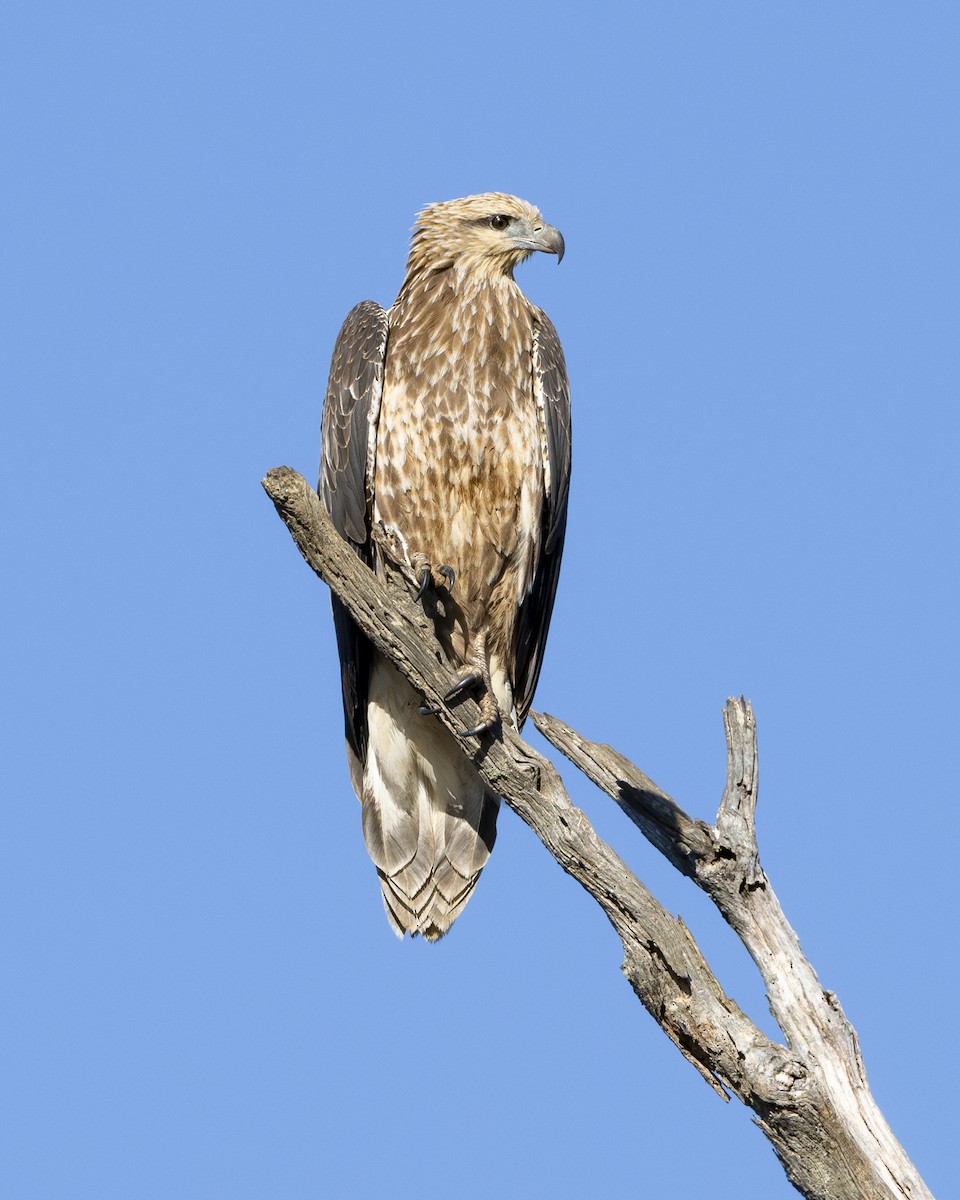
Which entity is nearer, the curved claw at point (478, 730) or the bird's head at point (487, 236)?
the curved claw at point (478, 730)

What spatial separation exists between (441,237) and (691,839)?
356 cm

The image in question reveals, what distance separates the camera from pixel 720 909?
204 inches

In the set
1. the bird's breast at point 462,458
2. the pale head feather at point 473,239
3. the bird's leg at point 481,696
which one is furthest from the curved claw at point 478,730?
the pale head feather at point 473,239

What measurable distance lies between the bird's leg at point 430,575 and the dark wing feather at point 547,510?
0.46 meters

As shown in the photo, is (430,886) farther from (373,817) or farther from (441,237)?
(441,237)

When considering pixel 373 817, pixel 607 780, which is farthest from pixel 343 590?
pixel 373 817

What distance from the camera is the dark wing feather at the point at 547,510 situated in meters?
6.96

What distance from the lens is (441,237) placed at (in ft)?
24.5

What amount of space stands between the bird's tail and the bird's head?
2019mm

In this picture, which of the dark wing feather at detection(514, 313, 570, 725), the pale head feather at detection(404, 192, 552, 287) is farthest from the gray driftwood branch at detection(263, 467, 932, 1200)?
the pale head feather at detection(404, 192, 552, 287)

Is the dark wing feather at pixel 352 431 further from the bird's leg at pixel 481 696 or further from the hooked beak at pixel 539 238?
the bird's leg at pixel 481 696

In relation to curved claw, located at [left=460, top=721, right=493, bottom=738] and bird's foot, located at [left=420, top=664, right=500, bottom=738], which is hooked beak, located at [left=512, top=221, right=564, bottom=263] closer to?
bird's foot, located at [left=420, top=664, right=500, bottom=738]

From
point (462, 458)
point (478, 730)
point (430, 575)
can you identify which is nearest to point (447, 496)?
point (462, 458)

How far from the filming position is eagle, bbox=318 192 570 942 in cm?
678
